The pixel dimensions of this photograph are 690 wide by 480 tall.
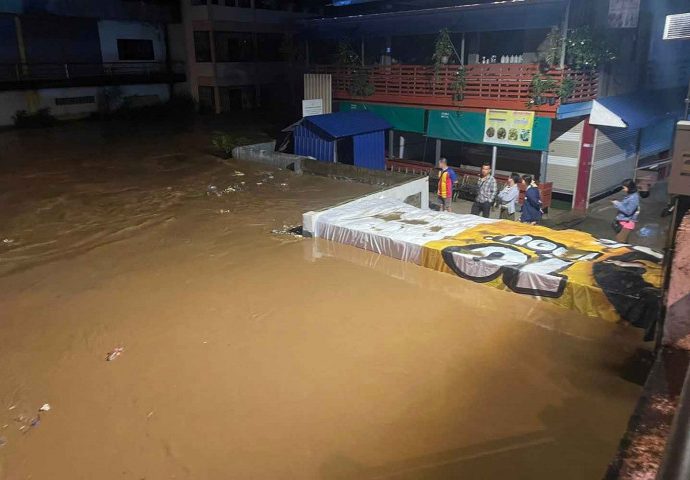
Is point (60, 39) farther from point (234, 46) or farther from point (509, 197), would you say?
point (509, 197)

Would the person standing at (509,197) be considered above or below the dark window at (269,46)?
below

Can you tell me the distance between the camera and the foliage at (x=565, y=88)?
14.4 meters

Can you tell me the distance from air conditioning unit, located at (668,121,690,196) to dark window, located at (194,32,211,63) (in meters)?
28.3

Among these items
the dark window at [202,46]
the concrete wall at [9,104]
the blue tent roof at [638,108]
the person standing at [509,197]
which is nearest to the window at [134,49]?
the dark window at [202,46]

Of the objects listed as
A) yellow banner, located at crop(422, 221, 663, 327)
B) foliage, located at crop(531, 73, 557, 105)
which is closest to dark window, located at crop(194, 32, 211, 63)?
foliage, located at crop(531, 73, 557, 105)

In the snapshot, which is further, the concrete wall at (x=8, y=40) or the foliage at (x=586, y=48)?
the concrete wall at (x=8, y=40)

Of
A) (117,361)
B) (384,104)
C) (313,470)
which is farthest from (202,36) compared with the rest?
(313,470)

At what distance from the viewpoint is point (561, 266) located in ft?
27.2

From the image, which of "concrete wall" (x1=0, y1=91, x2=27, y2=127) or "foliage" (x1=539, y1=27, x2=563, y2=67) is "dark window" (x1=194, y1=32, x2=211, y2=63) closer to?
"concrete wall" (x1=0, y1=91, x2=27, y2=127)

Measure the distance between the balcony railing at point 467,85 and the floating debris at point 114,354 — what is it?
12.8 m

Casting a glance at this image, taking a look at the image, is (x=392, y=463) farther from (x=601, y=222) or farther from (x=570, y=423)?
(x=601, y=222)

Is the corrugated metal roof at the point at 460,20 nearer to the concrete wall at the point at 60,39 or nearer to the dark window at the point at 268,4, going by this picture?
the dark window at the point at 268,4

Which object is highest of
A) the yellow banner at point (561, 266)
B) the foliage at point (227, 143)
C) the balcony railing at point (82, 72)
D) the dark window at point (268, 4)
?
the dark window at point (268, 4)

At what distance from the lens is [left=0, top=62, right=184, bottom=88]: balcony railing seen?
25469 millimetres
